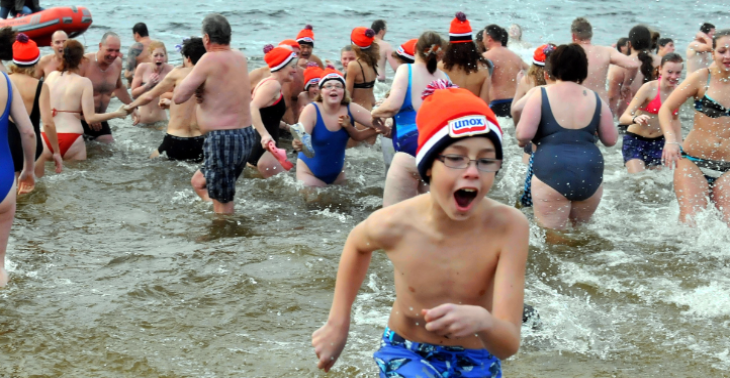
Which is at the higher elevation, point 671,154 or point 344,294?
point 344,294

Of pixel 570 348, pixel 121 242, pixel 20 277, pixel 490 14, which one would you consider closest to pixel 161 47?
pixel 121 242

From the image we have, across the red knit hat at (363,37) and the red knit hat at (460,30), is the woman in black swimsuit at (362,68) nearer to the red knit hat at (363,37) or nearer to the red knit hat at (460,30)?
the red knit hat at (363,37)

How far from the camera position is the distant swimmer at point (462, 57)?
7.52 meters

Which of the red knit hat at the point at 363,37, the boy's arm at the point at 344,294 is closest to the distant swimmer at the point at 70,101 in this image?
the red knit hat at the point at 363,37

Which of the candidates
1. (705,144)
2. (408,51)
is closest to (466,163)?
(705,144)

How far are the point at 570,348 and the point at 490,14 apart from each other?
25720 mm

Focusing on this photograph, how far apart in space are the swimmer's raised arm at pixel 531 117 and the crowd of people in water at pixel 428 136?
1cm

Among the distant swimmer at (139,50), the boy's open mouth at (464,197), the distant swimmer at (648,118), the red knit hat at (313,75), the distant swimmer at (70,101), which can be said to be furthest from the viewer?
the distant swimmer at (139,50)

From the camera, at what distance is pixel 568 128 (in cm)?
577

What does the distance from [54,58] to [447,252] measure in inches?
359

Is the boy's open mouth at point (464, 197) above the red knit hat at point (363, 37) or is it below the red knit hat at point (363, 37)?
above

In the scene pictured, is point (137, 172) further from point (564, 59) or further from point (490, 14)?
point (490, 14)

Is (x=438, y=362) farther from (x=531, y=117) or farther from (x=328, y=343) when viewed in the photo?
(x=531, y=117)

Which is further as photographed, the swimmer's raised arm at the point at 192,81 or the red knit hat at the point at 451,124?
the swimmer's raised arm at the point at 192,81
